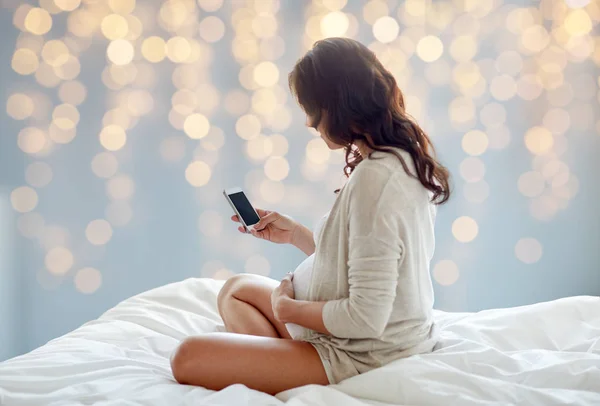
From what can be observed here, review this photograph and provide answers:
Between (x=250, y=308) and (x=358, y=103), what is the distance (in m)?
0.52

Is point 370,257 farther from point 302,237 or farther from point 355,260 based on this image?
point 302,237

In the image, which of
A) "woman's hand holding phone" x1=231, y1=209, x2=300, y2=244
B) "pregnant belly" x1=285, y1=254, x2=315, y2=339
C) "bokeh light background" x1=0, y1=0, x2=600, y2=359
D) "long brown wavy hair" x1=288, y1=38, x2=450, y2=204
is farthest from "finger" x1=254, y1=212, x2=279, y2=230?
"bokeh light background" x1=0, y1=0, x2=600, y2=359

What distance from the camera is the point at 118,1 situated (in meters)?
2.25

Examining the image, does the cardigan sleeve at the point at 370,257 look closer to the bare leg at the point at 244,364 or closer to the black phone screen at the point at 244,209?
the bare leg at the point at 244,364

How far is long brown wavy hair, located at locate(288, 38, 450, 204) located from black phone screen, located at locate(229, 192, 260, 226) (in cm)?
36

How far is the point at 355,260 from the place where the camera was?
41.1 inches

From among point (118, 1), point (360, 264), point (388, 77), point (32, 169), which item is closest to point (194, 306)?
point (360, 264)

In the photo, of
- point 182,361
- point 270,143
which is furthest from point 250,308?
point 270,143

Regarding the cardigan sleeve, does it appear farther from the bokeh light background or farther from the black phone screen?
the bokeh light background

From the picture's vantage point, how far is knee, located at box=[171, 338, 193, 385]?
1.09 metres

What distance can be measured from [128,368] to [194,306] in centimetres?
45

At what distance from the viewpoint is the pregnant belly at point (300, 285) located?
46.4 inches

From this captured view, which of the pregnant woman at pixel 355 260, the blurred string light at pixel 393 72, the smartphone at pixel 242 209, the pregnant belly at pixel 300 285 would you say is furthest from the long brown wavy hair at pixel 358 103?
the blurred string light at pixel 393 72

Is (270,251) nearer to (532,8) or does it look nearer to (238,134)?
(238,134)
